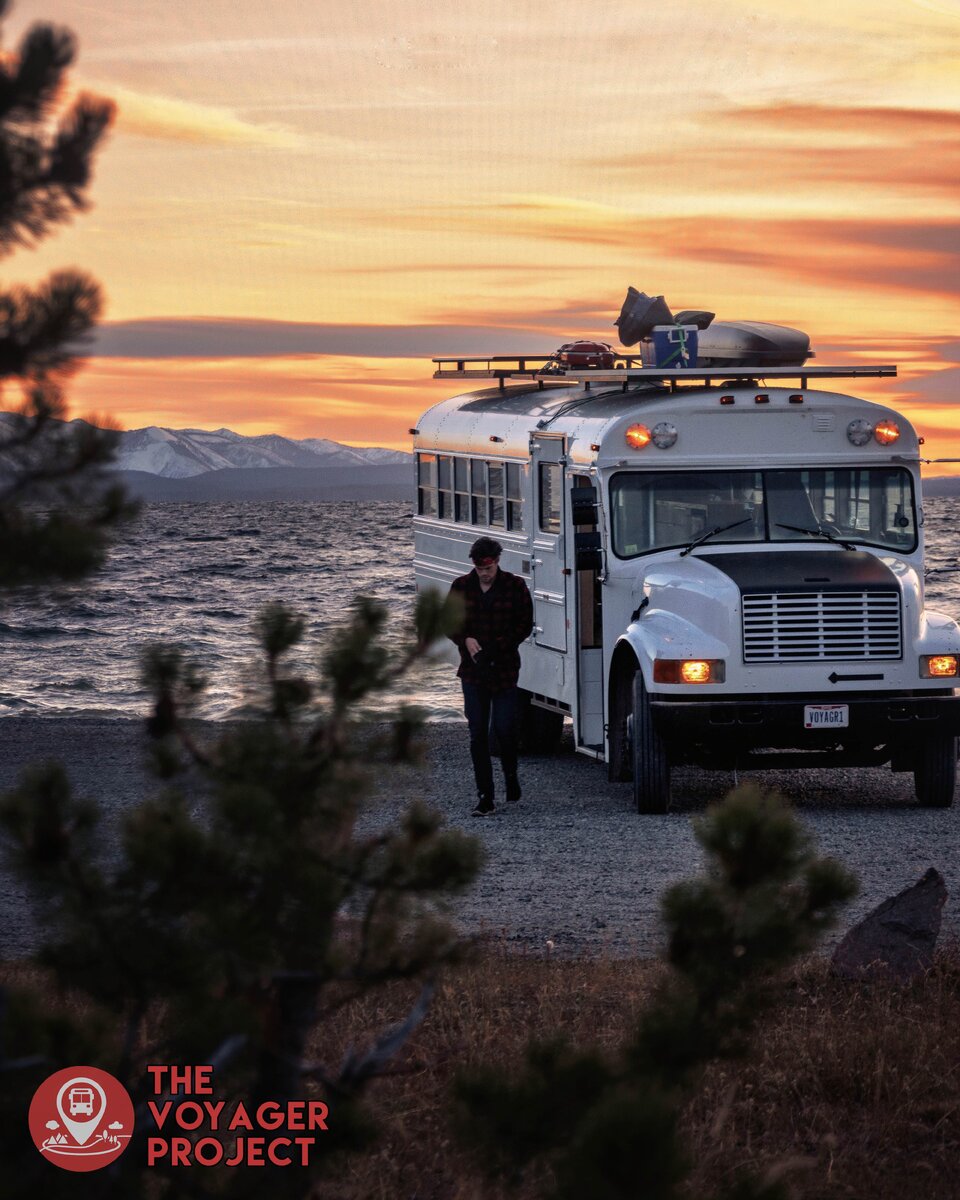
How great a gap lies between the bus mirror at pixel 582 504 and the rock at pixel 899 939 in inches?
204

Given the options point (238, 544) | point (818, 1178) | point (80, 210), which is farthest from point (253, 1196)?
point (238, 544)

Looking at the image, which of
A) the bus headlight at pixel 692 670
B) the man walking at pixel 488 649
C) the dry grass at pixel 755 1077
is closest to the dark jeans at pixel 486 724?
the man walking at pixel 488 649

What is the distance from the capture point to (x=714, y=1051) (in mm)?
3656

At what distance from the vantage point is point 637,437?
12.1 m

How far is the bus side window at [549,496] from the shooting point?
13.1 meters

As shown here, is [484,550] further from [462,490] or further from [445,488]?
[445,488]

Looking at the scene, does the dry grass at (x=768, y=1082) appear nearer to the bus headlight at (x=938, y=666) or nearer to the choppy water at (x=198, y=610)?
the choppy water at (x=198, y=610)

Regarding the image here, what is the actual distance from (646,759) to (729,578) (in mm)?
1340

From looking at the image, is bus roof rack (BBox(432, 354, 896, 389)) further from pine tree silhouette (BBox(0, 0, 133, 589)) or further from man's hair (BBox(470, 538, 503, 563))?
pine tree silhouette (BBox(0, 0, 133, 589))

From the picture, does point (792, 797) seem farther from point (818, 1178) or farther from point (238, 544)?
point (238, 544)

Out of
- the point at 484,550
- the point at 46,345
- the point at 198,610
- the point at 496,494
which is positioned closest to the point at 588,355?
the point at 496,494

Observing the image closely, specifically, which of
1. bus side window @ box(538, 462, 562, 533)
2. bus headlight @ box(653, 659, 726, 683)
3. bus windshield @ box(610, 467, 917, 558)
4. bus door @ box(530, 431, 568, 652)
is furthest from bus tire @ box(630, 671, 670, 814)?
bus side window @ box(538, 462, 562, 533)

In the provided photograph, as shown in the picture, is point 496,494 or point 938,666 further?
point 496,494

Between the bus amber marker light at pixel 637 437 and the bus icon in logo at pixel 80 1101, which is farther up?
the bus amber marker light at pixel 637 437
